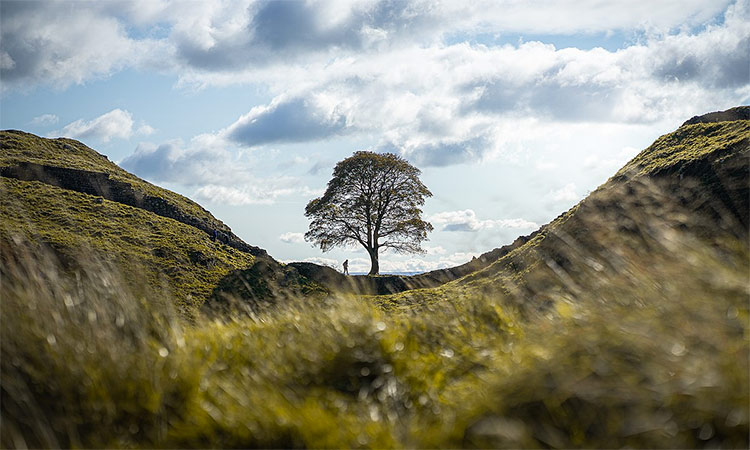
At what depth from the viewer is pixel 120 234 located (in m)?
43.4

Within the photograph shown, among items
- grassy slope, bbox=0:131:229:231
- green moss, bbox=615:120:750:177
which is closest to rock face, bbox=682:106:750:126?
green moss, bbox=615:120:750:177

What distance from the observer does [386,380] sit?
197 inches

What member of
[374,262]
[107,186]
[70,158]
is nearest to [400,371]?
[374,262]

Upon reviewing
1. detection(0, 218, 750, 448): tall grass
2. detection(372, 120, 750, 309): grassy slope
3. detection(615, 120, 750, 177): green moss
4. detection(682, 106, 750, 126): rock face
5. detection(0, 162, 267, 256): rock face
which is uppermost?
detection(0, 162, 267, 256): rock face

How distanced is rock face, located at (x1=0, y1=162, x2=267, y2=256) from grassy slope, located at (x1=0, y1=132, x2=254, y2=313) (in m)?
1.57

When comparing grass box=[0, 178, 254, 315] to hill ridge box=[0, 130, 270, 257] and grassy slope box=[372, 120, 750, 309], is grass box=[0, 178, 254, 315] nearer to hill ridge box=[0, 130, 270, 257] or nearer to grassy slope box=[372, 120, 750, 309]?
hill ridge box=[0, 130, 270, 257]

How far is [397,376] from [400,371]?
0.33ft

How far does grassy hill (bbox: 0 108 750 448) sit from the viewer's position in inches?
150

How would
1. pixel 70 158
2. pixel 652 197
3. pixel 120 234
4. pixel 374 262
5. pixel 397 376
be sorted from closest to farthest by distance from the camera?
pixel 397 376
pixel 652 197
pixel 120 234
pixel 374 262
pixel 70 158

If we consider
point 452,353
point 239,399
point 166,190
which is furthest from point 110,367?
point 166,190

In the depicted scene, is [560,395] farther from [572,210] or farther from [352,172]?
[352,172]

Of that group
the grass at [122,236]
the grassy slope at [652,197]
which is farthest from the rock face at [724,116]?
the grass at [122,236]

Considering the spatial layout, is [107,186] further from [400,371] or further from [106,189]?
[400,371]

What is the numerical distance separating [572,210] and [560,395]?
3646 centimetres
